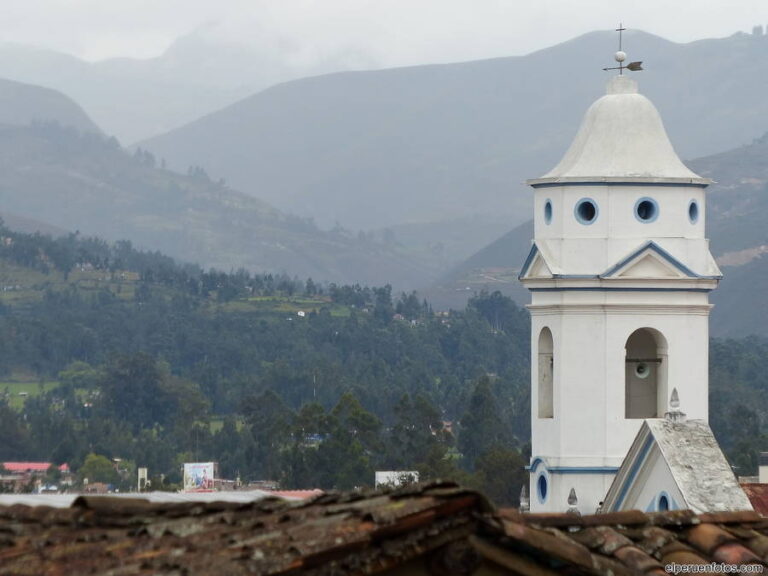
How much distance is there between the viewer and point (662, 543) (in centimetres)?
778

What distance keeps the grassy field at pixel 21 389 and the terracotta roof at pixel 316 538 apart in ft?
359

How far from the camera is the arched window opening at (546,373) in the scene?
25828mm

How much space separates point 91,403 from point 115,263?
141 ft

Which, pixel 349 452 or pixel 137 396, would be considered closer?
pixel 349 452

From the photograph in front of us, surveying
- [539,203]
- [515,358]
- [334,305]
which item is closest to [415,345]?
[515,358]

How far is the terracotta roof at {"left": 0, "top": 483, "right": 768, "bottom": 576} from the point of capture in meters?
5.88

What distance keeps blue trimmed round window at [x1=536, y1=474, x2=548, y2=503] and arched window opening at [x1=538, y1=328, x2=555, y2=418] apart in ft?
3.02

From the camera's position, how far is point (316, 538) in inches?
232

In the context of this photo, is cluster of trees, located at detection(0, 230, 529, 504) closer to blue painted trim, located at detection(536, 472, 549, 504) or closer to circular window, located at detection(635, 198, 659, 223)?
circular window, located at detection(635, 198, 659, 223)

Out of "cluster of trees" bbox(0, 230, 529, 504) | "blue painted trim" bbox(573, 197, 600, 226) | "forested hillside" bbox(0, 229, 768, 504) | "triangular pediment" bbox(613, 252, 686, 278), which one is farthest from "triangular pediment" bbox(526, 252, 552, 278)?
"cluster of trees" bbox(0, 230, 529, 504)

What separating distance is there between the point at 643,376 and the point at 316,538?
20288 millimetres

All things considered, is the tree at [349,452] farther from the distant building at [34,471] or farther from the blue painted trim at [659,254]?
the blue painted trim at [659,254]

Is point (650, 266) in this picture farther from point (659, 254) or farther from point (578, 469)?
point (578, 469)

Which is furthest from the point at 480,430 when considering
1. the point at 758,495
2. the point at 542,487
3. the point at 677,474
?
the point at 677,474
